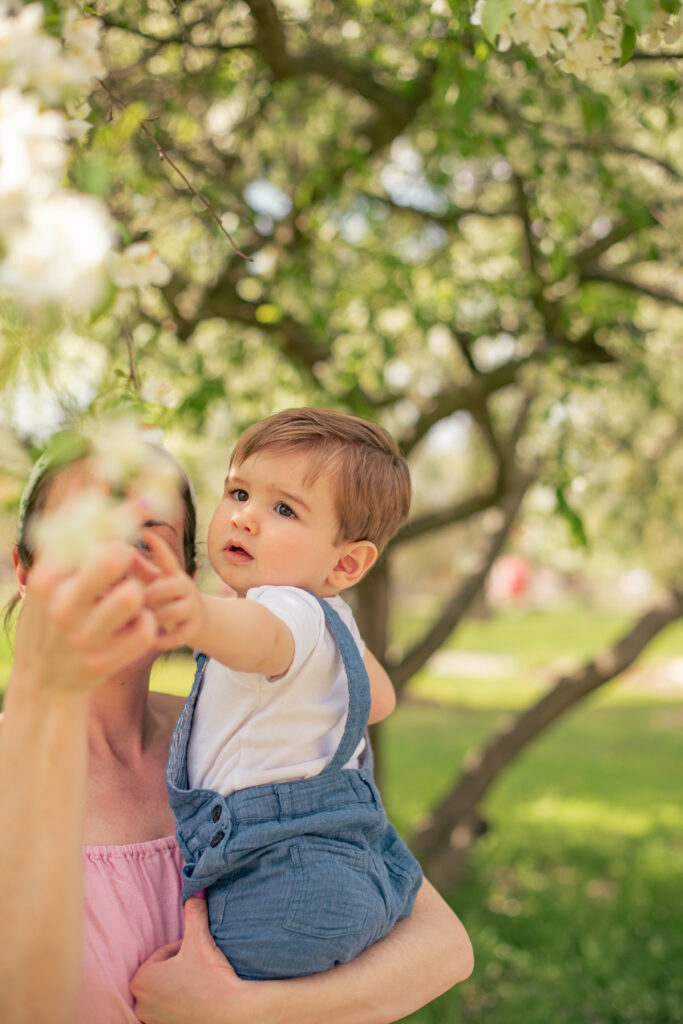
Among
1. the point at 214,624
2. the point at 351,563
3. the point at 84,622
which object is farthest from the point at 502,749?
the point at 84,622

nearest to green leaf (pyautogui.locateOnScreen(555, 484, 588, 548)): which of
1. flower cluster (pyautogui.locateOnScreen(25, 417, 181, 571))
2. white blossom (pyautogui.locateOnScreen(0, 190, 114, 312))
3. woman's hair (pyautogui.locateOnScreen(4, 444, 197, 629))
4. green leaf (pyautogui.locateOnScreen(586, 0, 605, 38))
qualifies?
woman's hair (pyautogui.locateOnScreen(4, 444, 197, 629))

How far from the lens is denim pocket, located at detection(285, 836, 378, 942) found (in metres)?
1.66

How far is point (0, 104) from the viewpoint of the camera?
104 cm

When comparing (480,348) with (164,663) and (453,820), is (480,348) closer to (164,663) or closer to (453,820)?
(453,820)

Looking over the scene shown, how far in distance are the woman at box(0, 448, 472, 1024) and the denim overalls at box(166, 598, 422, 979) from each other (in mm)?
49

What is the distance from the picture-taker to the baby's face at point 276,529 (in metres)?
1.76

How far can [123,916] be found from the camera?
176cm

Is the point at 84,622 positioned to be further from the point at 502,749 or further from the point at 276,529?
the point at 502,749

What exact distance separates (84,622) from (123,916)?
94 centimetres

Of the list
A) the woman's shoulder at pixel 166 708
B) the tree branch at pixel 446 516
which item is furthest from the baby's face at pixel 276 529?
the tree branch at pixel 446 516

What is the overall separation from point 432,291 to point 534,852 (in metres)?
5.03

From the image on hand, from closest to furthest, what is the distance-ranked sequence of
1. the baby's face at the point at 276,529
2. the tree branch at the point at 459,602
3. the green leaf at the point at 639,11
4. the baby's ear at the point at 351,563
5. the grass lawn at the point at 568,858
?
the green leaf at the point at 639,11 < the baby's face at the point at 276,529 < the baby's ear at the point at 351,563 < the tree branch at the point at 459,602 < the grass lawn at the point at 568,858

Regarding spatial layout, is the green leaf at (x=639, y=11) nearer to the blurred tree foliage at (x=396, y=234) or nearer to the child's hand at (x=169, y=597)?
the child's hand at (x=169, y=597)

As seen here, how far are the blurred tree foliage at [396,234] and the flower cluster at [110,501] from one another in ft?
7.40
